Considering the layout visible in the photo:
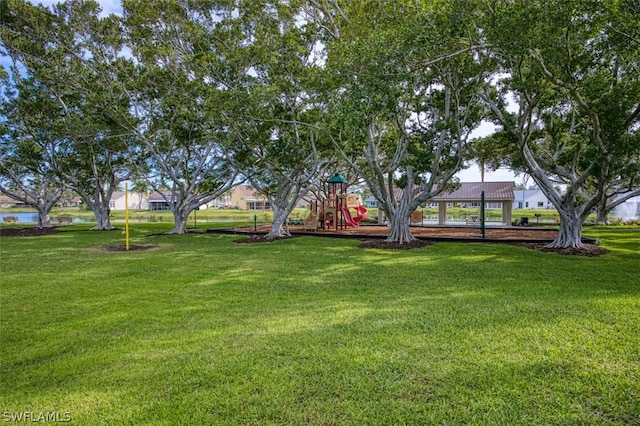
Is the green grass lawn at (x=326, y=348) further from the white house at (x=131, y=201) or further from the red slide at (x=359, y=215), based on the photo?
the white house at (x=131, y=201)

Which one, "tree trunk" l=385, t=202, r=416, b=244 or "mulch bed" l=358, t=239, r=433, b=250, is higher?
"tree trunk" l=385, t=202, r=416, b=244

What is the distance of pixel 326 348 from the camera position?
3947 millimetres

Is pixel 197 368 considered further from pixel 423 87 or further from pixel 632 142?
pixel 423 87

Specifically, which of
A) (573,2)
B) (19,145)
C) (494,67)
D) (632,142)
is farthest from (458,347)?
(19,145)

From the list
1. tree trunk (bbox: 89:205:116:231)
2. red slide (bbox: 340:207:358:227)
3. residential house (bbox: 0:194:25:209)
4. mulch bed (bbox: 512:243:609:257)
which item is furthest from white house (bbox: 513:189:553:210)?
residential house (bbox: 0:194:25:209)

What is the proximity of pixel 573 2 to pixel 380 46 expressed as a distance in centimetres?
350

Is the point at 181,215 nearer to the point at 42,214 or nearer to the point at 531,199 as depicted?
the point at 42,214

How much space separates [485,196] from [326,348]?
23427 millimetres

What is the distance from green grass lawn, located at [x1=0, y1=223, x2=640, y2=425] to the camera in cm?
287

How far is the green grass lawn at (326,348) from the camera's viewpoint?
2.87 meters

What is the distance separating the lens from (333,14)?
13039mm

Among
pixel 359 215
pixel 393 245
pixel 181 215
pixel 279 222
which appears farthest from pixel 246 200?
pixel 393 245

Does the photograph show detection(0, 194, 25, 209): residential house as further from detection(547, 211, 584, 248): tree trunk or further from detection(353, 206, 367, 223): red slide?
detection(547, 211, 584, 248): tree trunk

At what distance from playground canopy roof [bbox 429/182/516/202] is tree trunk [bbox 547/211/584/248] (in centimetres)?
1230
